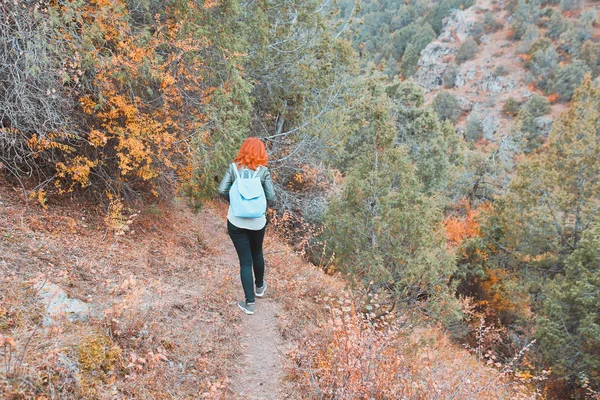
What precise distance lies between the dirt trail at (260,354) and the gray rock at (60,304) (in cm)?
135

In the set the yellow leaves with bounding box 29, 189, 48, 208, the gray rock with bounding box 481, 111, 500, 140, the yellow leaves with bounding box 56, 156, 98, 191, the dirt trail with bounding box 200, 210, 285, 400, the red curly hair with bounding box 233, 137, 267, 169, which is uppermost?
the red curly hair with bounding box 233, 137, 267, 169

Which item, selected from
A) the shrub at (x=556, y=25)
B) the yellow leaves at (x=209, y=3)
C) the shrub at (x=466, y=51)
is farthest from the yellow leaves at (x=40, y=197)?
the shrub at (x=466, y=51)

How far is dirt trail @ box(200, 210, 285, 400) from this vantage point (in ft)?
10.3

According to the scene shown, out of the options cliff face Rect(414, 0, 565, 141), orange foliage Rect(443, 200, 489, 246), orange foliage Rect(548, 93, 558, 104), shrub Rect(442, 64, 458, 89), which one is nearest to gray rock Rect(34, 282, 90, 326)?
orange foliage Rect(443, 200, 489, 246)

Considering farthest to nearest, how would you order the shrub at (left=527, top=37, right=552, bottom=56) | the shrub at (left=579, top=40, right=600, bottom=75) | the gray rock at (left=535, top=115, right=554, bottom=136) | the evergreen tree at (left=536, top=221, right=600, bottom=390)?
the shrub at (left=527, top=37, right=552, bottom=56) → the shrub at (left=579, top=40, right=600, bottom=75) → the gray rock at (left=535, top=115, right=554, bottom=136) → the evergreen tree at (left=536, top=221, right=600, bottom=390)

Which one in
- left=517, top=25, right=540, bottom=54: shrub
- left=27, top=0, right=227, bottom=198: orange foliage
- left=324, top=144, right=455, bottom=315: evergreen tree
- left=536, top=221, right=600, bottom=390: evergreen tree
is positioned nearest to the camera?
left=27, top=0, right=227, bottom=198: orange foliage

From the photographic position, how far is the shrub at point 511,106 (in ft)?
161

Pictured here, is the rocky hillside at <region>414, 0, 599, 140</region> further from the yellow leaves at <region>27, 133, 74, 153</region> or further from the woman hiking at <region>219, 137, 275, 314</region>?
the yellow leaves at <region>27, 133, 74, 153</region>

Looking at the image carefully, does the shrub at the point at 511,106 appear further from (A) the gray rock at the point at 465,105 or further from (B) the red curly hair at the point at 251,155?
(B) the red curly hair at the point at 251,155

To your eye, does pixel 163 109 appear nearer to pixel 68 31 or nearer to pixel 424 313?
pixel 68 31

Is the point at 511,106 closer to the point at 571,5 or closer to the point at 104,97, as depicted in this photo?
the point at 571,5

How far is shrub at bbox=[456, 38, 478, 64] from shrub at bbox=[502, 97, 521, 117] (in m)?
16.0

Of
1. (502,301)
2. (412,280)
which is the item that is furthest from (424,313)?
(502,301)

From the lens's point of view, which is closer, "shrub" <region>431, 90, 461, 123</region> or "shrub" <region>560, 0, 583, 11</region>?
"shrub" <region>431, 90, 461, 123</region>
